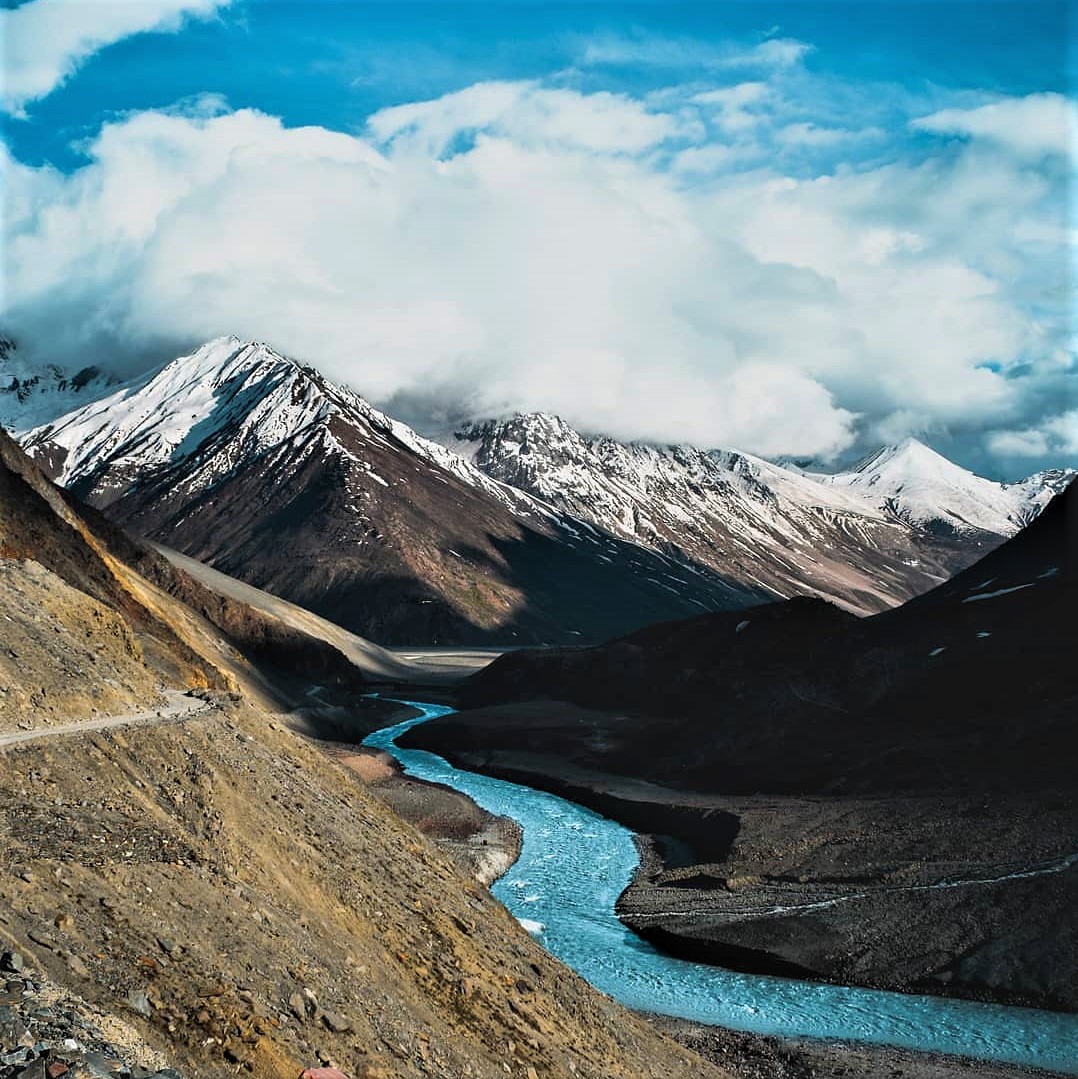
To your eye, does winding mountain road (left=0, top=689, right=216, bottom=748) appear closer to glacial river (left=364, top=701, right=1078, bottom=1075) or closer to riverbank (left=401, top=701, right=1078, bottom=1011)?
glacial river (left=364, top=701, right=1078, bottom=1075)

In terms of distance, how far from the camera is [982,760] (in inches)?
3644

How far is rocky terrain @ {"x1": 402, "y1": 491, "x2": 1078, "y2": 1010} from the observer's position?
62000 millimetres

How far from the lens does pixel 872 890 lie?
2739 inches

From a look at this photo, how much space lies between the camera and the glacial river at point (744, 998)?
50.7 meters

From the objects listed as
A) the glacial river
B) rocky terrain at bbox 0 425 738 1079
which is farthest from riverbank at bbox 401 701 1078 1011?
rocky terrain at bbox 0 425 738 1079

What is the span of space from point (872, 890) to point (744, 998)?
1759 centimetres

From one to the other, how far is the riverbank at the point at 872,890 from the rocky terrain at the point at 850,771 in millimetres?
169

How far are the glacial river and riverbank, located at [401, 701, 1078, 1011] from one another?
1532 millimetres

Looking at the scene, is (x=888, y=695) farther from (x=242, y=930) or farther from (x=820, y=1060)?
(x=242, y=930)

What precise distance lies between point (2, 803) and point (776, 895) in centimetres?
5428

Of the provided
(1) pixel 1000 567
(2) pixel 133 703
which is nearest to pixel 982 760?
(1) pixel 1000 567

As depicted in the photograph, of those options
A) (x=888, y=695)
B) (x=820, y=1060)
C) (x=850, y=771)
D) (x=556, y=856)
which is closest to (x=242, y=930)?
(x=820, y=1060)

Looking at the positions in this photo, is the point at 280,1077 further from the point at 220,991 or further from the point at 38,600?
the point at 38,600

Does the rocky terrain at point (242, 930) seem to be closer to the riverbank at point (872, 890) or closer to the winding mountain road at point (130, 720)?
the winding mountain road at point (130, 720)
